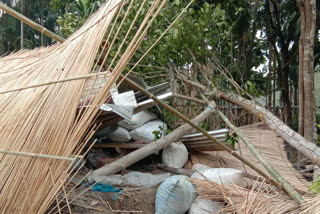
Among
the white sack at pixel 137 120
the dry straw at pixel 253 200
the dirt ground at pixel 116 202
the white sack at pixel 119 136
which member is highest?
the white sack at pixel 137 120

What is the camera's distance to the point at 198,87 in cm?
451

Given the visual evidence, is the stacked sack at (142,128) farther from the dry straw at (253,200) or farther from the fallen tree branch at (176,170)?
the dry straw at (253,200)

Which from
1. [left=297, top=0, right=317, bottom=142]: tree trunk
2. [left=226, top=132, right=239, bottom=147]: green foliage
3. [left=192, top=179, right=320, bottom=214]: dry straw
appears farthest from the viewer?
[left=297, top=0, right=317, bottom=142]: tree trunk

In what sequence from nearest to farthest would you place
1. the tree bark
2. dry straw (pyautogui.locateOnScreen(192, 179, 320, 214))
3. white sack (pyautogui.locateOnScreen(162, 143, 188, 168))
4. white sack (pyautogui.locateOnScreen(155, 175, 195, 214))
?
dry straw (pyautogui.locateOnScreen(192, 179, 320, 214)) → white sack (pyautogui.locateOnScreen(155, 175, 195, 214)) → the tree bark → white sack (pyautogui.locateOnScreen(162, 143, 188, 168))

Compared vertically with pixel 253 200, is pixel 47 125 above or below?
above

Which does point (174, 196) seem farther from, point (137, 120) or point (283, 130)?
point (137, 120)

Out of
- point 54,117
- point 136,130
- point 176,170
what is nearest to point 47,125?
point 54,117

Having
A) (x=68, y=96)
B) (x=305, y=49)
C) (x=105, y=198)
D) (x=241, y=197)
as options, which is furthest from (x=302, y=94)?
(x=68, y=96)

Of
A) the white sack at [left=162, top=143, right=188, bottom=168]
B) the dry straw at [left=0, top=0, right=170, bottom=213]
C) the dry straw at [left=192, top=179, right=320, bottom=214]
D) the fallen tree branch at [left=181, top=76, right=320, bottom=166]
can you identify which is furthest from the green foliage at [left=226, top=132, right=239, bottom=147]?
the dry straw at [left=0, top=0, right=170, bottom=213]

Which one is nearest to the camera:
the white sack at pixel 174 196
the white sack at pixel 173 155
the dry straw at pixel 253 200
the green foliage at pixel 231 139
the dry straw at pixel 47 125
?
the dry straw at pixel 47 125

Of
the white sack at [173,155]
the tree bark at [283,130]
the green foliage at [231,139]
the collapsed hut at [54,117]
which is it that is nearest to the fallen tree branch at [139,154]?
the white sack at [173,155]

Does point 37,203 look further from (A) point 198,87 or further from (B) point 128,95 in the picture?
(A) point 198,87

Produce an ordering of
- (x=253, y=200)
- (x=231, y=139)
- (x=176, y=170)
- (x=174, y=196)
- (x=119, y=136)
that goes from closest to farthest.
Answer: (x=253, y=200) < (x=174, y=196) < (x=231, y=139) < (x=176, y=170) < (x=119, y=136)

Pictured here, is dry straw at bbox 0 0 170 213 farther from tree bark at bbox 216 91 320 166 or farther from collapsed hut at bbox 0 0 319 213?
tree bark at bbox 216 91 320 166
